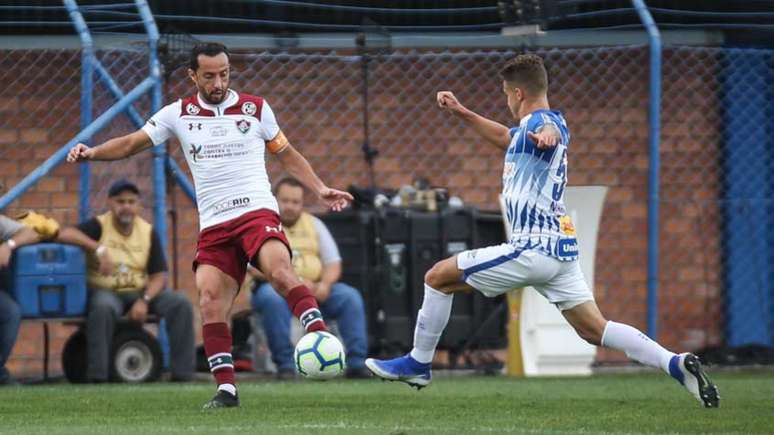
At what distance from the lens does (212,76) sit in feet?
27.7

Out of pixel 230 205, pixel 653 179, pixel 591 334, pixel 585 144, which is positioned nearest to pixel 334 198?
pixel 230 205

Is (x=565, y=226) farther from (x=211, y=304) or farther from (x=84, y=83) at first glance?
(x=84, y=83)

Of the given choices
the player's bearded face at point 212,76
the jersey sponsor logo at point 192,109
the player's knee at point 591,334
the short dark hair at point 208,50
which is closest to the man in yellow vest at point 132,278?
the jersey sponsor logo at point 192,109

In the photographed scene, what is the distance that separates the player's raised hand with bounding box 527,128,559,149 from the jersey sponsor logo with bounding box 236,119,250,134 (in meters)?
1.56

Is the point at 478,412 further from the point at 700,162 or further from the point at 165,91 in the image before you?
the point at 700,162

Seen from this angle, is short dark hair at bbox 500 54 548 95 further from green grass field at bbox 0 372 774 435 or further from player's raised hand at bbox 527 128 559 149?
green grass field at bbox 0 372 774 435

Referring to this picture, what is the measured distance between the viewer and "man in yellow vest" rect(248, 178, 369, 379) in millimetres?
11695

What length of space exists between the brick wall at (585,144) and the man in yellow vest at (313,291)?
1.62 m

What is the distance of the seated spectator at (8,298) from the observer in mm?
11008

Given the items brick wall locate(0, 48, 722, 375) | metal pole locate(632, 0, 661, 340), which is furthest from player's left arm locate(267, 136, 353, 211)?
brick wall locate(0, 48, 722, 375)

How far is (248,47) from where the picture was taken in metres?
13.4

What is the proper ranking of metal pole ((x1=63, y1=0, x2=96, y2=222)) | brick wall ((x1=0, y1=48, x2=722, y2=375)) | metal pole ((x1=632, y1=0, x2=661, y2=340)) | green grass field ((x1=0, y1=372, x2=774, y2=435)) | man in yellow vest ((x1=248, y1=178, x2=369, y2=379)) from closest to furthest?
green grass field ((x1=0, y1=372, x2=774, y2=435)) → metal pole ((x1=63, y1=0, x2=96, y2=222)) → man in yellow vest ((x1=248, y1=178, x2=369, y2=379)) → metal pole ((x1=632, y1=0, x2=661, y2=340)) → brick wall ((x1=0, y1=48, x2=722, y2=375))

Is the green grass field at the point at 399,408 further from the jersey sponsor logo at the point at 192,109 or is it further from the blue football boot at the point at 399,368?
the jersey sponsor logo at the point at 192,109

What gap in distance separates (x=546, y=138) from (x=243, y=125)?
166cm
